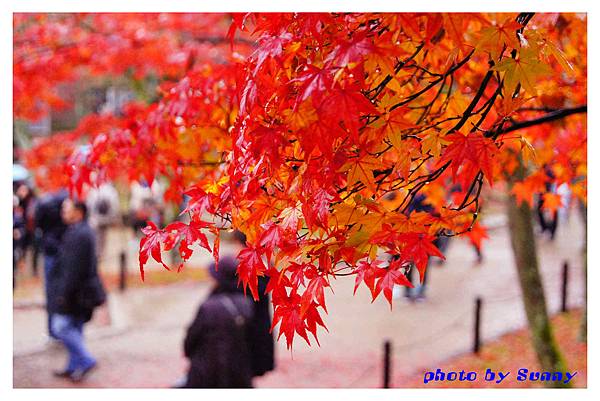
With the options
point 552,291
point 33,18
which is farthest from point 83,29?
point 552,291

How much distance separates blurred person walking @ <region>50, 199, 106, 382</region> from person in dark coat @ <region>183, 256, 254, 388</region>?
194 centimetres

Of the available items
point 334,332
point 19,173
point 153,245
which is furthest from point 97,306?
point 19,173

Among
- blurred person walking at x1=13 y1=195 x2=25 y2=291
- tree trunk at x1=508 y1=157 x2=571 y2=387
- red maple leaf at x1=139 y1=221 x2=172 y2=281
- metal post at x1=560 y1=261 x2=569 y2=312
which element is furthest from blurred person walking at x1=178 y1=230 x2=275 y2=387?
blurred person walking at x1=13 y1=195 x2=25 y2=291

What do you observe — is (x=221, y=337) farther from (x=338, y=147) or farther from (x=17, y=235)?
(x=17, y=235)

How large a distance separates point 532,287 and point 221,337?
9.95ft

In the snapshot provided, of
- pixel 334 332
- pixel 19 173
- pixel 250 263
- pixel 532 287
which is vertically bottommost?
pixel 334 332

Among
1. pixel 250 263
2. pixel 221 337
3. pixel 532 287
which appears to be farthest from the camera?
pixel 532 287

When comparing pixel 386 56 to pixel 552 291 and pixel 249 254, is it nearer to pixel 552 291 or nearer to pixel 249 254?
pixel 249 254

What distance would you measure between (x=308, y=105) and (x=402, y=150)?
1.57 ft

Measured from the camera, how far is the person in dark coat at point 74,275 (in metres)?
5.80

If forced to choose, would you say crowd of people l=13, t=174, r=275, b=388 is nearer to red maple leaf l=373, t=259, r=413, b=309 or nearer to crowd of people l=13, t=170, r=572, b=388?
crowd of people l=13, t=170, r=572, b=388

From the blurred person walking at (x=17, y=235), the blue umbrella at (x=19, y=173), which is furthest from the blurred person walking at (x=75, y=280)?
the blue umbrella at (x=19, y=173)

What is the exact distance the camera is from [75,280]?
579 centimetres

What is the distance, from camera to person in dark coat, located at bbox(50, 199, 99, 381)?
5.80m
